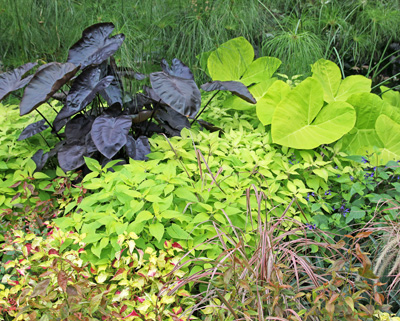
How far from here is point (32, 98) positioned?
1787 millimetres

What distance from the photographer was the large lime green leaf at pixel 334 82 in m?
2.45

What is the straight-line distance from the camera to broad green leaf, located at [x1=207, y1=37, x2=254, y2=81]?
8.44 ft

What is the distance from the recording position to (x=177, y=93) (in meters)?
1.88

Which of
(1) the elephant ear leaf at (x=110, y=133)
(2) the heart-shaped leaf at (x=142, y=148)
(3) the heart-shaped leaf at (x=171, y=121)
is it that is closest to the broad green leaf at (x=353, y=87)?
(3) the heart-shaped leaf at (x=171, y=121)

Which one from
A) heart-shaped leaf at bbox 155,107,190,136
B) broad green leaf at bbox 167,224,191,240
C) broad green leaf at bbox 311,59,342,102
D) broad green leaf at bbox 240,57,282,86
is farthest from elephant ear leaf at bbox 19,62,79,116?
broad green leaf at bbox 311,59,342,102

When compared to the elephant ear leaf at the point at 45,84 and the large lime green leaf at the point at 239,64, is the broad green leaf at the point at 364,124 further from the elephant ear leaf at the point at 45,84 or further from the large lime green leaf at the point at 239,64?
the elephant ear leaf at the point at 45,84

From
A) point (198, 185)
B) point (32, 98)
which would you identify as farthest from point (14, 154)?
point (198, 185)

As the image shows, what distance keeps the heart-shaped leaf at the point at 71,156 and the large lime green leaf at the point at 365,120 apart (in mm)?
1465

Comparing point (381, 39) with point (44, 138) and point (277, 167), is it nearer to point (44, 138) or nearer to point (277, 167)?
point (277, 167)

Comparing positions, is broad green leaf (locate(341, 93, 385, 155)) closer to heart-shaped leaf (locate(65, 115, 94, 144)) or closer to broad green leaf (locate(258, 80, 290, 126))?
broad green leaf (locate(258, 80, 290, 126))

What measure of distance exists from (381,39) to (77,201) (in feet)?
9.63

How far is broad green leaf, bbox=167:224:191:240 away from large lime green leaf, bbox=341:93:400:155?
1.21 meters

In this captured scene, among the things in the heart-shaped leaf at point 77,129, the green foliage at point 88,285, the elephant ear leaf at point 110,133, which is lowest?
the green foliage at point 88,285

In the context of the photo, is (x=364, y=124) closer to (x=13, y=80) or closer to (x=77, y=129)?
(x=77, y=129)
